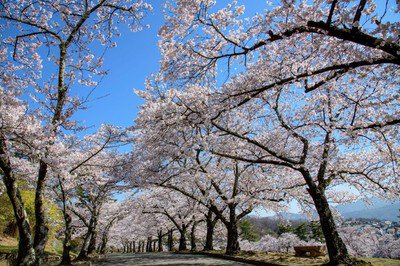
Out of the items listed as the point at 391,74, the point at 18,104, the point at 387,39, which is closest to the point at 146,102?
the point at 18,104

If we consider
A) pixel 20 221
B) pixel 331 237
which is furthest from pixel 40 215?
pixel 331 237

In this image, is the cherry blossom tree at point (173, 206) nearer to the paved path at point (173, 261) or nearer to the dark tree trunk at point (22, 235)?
the paved path at point (173, 261)

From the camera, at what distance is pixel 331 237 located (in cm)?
1012

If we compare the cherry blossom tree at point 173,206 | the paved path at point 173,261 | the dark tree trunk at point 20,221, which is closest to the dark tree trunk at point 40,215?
the dark tree trunk at point 20,221

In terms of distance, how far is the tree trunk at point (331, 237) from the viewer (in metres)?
9.69

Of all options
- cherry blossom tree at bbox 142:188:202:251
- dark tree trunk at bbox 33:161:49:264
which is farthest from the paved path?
cherry blossom tree at bbox 142:188:202:251

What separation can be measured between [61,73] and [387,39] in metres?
7.99

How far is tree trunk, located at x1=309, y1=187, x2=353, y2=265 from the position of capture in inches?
382

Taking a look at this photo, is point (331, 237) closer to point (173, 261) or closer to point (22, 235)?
point (22, 235)

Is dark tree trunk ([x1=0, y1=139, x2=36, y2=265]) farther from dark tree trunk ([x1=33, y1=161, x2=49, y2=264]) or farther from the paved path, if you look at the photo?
the paved path

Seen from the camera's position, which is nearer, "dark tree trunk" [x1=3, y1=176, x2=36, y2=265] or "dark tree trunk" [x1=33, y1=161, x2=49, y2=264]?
"dark tree trunk" [x1=3, y1=176, x2=36, y2=265]

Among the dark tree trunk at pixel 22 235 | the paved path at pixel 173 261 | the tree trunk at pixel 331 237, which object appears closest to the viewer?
the dark tree trunk at pixel 22 235

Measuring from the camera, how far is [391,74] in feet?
25.7

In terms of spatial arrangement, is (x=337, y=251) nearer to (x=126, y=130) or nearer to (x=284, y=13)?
(x=284, y=13)
